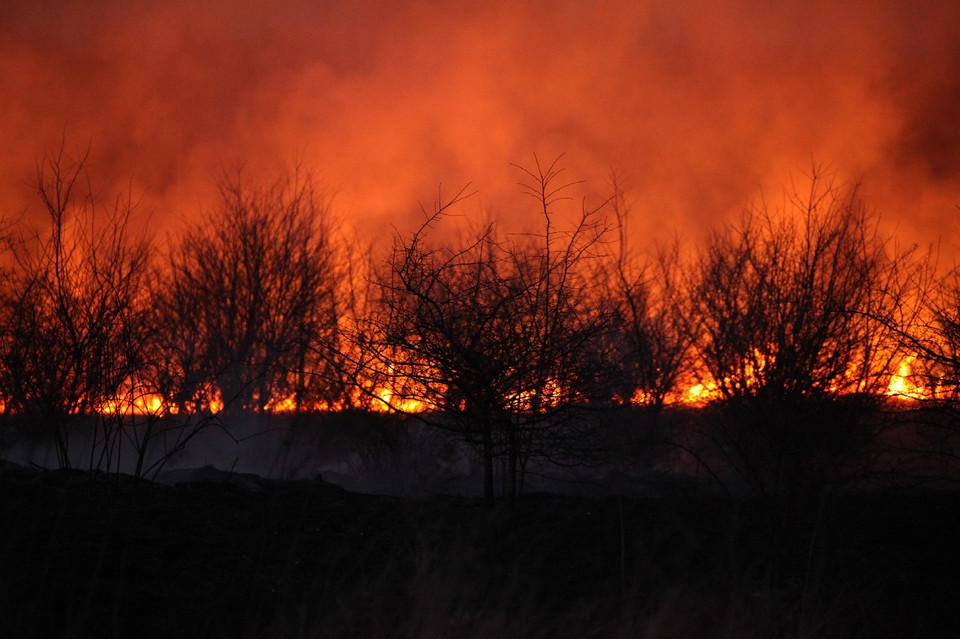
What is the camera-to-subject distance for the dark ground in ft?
12.5

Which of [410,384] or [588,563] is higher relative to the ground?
[410,384]

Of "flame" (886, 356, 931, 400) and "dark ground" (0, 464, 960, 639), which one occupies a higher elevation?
"flame" (886, 356, 931, 400)

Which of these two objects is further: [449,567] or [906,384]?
[906,384]

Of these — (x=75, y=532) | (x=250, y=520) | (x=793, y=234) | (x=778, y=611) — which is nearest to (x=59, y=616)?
(x=75, y=532)

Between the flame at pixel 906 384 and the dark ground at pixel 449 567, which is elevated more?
the flame at pixel 906 384

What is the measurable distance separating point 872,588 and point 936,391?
217 cm

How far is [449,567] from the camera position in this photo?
462 centimetres

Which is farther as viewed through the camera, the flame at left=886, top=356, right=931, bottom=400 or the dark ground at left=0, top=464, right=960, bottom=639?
the flame at left=886, top=356, right=931, bottom=400

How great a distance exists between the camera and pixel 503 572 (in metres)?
4.89

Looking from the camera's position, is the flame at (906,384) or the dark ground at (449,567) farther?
the flame at (906,384)

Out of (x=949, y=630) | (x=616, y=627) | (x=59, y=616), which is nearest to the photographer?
(x=59, y=616)

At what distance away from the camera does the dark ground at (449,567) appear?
3812 mm

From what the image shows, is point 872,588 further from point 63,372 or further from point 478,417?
point 63,372

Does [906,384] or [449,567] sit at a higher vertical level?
[906,384]
